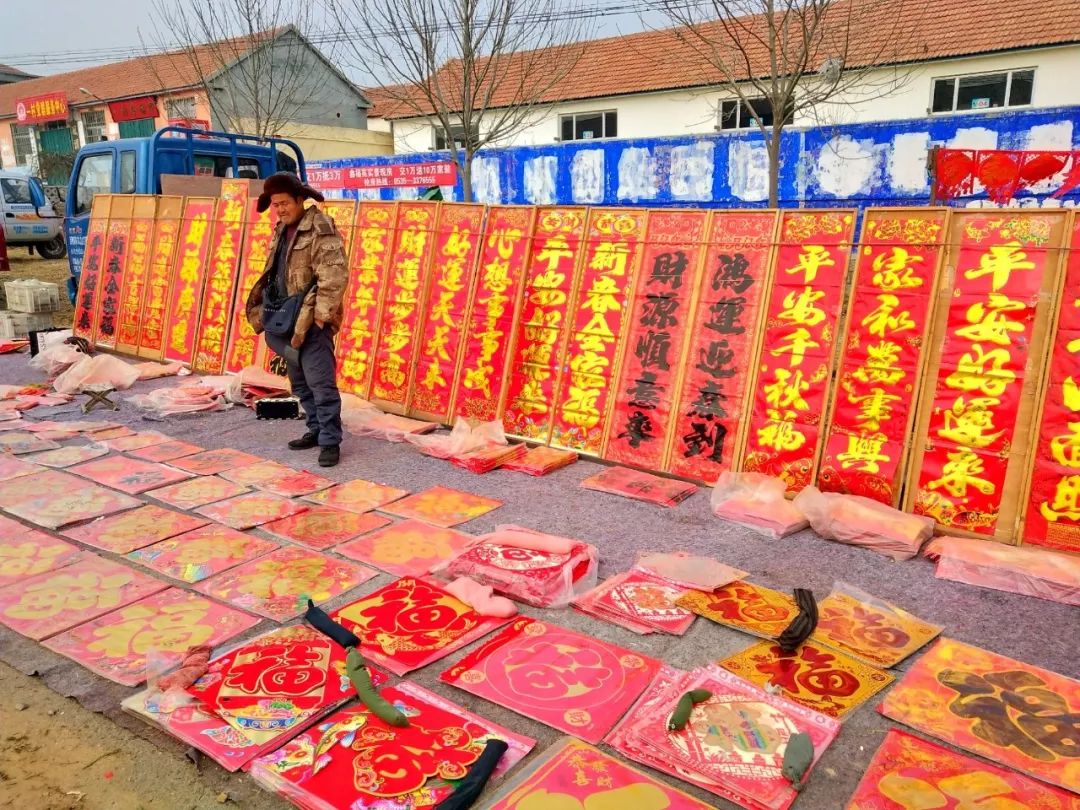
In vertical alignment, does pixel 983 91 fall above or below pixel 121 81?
below

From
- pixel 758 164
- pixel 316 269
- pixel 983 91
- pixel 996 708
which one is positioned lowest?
pixel 996 708

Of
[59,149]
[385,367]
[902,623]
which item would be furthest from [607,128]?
[59,149]

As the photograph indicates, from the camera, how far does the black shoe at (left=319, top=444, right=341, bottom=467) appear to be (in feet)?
16.5

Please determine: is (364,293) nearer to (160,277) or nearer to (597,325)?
(597,325)

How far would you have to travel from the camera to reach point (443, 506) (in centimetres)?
436

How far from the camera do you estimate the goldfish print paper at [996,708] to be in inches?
93.8

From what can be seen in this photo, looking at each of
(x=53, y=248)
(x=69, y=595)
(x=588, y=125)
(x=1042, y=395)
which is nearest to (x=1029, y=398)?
(x=1042, y=395)

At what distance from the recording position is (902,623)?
317cm

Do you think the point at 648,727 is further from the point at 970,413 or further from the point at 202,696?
the point at 970,413

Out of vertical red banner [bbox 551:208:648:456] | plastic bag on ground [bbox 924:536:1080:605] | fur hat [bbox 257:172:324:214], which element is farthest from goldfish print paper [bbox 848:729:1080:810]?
fur hat [bbox 257:172:324:214]

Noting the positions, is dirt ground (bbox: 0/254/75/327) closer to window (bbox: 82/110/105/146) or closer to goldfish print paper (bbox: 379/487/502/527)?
goldfish print paper (bbox: 379/487/502/527)

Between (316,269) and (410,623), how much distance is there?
261 centimetres

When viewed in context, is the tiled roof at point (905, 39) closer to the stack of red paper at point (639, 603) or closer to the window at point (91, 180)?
the window at point (91, 180)

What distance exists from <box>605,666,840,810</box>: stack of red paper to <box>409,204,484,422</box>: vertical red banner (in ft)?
11.3
